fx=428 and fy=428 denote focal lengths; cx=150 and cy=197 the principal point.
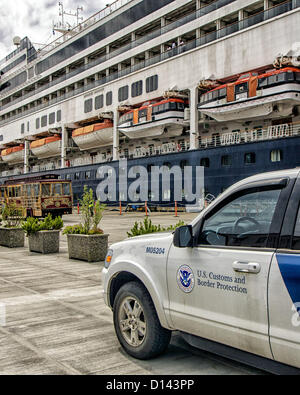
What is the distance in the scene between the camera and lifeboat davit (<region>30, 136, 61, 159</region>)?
51.2 m

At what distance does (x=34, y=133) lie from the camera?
185ft

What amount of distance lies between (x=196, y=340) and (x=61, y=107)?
4930 centimetres

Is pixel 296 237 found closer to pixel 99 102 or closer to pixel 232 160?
pixel 232 160

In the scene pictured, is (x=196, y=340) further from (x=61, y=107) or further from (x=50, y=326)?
(x=61, y=107)

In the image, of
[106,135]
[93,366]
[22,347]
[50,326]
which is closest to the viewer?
[93,366]

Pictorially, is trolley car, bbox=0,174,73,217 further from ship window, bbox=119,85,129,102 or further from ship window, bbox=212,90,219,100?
ship window, bbox=119,85,129,102

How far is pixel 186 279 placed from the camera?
147 inches

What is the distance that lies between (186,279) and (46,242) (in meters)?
8.77

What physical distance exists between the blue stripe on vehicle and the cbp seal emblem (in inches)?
36.0

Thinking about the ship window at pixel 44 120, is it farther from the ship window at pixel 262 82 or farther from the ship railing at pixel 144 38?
the ship window at pixel 262 82

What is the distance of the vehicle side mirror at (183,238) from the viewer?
371 centimetres

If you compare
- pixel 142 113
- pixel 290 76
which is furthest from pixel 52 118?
pixel 290 76

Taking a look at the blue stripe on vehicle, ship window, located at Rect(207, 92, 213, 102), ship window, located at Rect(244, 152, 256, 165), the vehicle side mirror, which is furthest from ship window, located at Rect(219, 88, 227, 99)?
the blue stripe on vehicle
